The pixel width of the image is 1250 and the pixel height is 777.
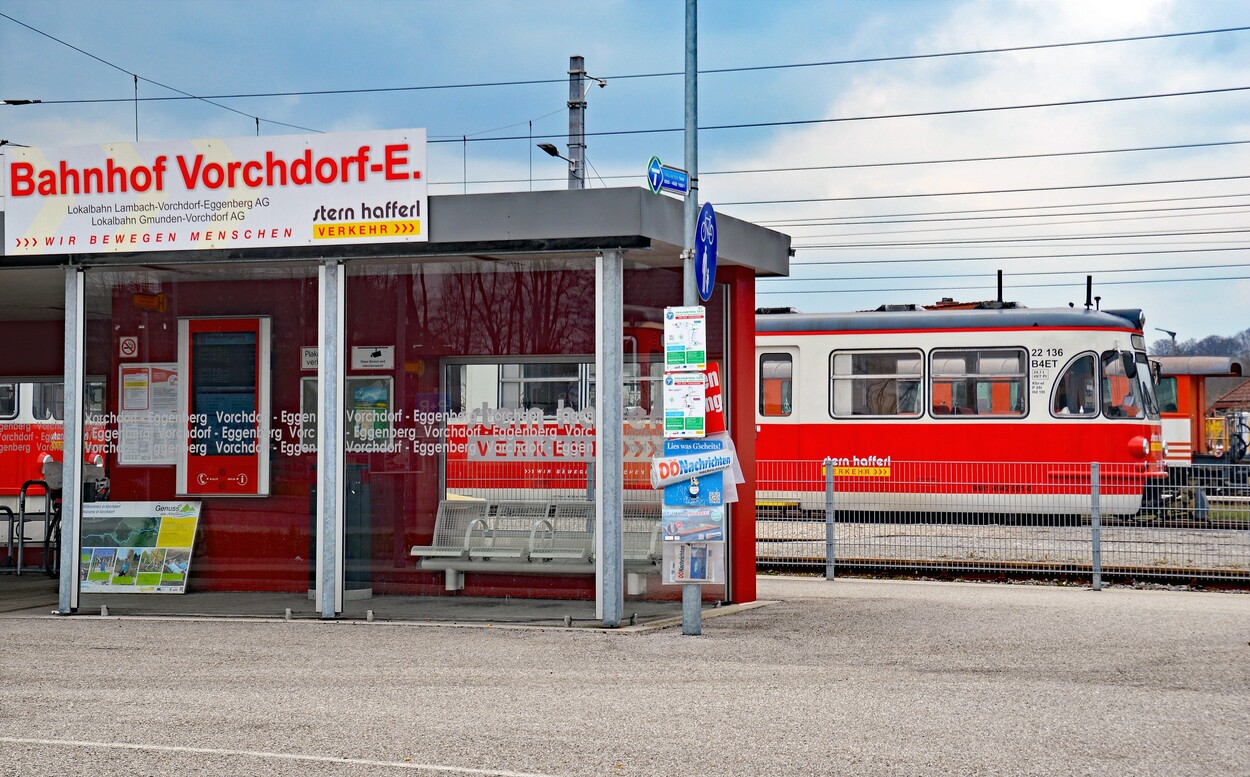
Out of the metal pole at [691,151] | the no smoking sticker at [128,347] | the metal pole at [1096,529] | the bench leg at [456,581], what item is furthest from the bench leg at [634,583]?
the metal pole at [1096,529]

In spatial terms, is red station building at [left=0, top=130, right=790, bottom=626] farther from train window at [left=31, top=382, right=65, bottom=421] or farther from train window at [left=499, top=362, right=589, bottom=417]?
train window at [left=31, top=382, right=65, bottom=421]

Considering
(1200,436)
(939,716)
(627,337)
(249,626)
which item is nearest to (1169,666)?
(939,716)

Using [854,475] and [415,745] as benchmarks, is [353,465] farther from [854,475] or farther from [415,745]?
[854,475]

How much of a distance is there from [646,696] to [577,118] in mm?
19031

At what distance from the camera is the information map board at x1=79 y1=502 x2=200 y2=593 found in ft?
40.5

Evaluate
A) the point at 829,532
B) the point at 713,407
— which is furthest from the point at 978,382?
the point at 713,407

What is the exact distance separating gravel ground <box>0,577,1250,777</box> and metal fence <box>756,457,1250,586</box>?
2276 mm

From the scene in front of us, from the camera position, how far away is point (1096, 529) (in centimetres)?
1423

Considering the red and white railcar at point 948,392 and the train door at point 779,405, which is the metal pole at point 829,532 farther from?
the train door at point 779,405

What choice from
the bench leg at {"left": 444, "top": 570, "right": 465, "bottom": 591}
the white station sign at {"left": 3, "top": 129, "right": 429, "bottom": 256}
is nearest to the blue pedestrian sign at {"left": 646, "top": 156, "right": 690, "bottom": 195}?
the white station sign at {"left": 3, "top": 129, "right": 429, "bottom": 256}

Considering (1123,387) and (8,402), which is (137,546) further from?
(8,402)

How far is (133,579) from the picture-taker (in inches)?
491

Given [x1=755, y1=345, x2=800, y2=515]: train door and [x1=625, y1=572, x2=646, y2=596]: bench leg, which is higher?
[x1=755, y1=345, x2=800, y2=515]: train door

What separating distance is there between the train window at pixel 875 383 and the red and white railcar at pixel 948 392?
15mm
